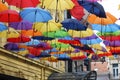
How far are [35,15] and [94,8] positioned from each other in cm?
209

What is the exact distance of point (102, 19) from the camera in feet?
54.8

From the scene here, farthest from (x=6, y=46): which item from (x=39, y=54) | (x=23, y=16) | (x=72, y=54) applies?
(x=23, y=16)

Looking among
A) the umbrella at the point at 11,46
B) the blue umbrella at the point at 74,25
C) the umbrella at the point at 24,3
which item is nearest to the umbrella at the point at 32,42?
the umbrella at the point at 11,46

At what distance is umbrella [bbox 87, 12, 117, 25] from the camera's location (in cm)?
1644

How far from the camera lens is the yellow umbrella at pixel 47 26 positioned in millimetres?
17422

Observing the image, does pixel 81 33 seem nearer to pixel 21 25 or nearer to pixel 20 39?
pixel 21 25

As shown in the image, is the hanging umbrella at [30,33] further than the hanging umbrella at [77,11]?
Yes

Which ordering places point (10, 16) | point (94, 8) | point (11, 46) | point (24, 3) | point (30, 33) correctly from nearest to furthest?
point (24, 3)
point (94, 8)
point (10, 16)
point (30, 33)
point (11, 46)

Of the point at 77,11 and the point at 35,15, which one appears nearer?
the point at 77,11

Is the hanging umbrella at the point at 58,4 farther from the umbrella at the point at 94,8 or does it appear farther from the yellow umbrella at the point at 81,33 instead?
the yellow umbrella at the point at 81,33

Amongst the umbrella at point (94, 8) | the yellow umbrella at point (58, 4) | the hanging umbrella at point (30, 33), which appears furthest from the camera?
the hanging umbrella at point (30, 33)

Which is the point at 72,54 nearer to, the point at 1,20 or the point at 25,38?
the point at 25,38

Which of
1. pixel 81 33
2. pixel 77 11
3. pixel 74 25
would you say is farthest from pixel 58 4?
pixel 81 33

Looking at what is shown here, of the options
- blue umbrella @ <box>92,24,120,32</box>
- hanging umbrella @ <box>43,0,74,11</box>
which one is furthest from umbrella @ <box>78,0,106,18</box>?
blue umbrella @ <box>92,24,120,32</box>
